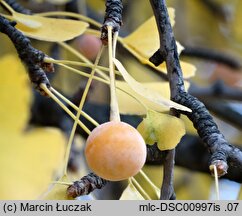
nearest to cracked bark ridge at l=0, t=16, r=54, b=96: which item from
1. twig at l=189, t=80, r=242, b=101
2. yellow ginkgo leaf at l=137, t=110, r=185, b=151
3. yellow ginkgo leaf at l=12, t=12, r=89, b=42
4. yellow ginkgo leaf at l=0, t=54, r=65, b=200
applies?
yellow ginkgo leaf at l=12, t=12, r=89, b=42

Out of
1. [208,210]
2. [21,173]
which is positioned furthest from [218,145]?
[21,173]

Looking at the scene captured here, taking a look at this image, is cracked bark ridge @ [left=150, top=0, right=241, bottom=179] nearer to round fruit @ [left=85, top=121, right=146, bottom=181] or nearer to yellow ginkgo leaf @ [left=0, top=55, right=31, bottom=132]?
round fruit @ [left=85, top=121, right=146, bottom=181]

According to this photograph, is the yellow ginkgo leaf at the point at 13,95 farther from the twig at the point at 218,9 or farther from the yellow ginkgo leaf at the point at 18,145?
the twig at the point at 218,9

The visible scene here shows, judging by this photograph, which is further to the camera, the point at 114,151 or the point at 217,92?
the point at 217,92

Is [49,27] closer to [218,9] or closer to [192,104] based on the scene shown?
[192,104]

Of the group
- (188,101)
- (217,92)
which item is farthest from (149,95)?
(217,92)

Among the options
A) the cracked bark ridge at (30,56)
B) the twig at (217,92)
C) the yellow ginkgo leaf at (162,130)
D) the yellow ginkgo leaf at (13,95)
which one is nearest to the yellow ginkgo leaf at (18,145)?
the yellow ginkgo leaf at (13,95)

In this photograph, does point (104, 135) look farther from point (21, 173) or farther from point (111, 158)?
point (21, 173)
